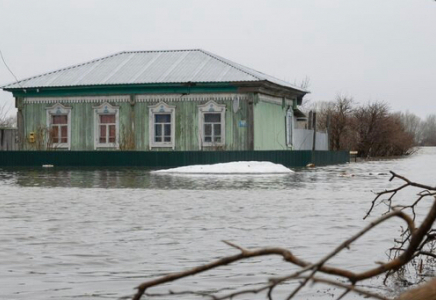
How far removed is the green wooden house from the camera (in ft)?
131

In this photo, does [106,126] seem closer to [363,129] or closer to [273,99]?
[273,99]

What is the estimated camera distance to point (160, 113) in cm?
4122

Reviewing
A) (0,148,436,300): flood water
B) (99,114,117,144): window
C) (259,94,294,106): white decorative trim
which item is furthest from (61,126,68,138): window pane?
(0,148,436,300): flood water

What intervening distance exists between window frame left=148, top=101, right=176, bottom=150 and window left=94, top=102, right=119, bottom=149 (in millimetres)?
1745

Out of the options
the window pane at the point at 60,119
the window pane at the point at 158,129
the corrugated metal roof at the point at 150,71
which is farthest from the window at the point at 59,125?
the window pane at the point at 158,129

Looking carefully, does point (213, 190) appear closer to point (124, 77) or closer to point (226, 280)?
point (226, 280)

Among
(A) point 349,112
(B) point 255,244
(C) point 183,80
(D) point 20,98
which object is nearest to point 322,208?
(B) point 255,244

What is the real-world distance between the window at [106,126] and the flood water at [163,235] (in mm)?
21364

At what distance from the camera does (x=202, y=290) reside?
6984mm

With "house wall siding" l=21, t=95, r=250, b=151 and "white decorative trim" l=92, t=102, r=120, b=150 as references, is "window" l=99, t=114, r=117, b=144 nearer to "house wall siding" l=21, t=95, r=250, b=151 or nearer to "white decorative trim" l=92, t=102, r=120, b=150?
"white decorative trim" l=92, t=102, r=120, b=150

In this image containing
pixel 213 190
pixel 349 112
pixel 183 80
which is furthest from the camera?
pixel 349 112

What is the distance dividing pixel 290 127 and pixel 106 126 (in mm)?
10646

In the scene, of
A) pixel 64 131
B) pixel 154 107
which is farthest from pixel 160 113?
pixel 64 131

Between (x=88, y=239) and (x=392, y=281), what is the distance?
435cm
